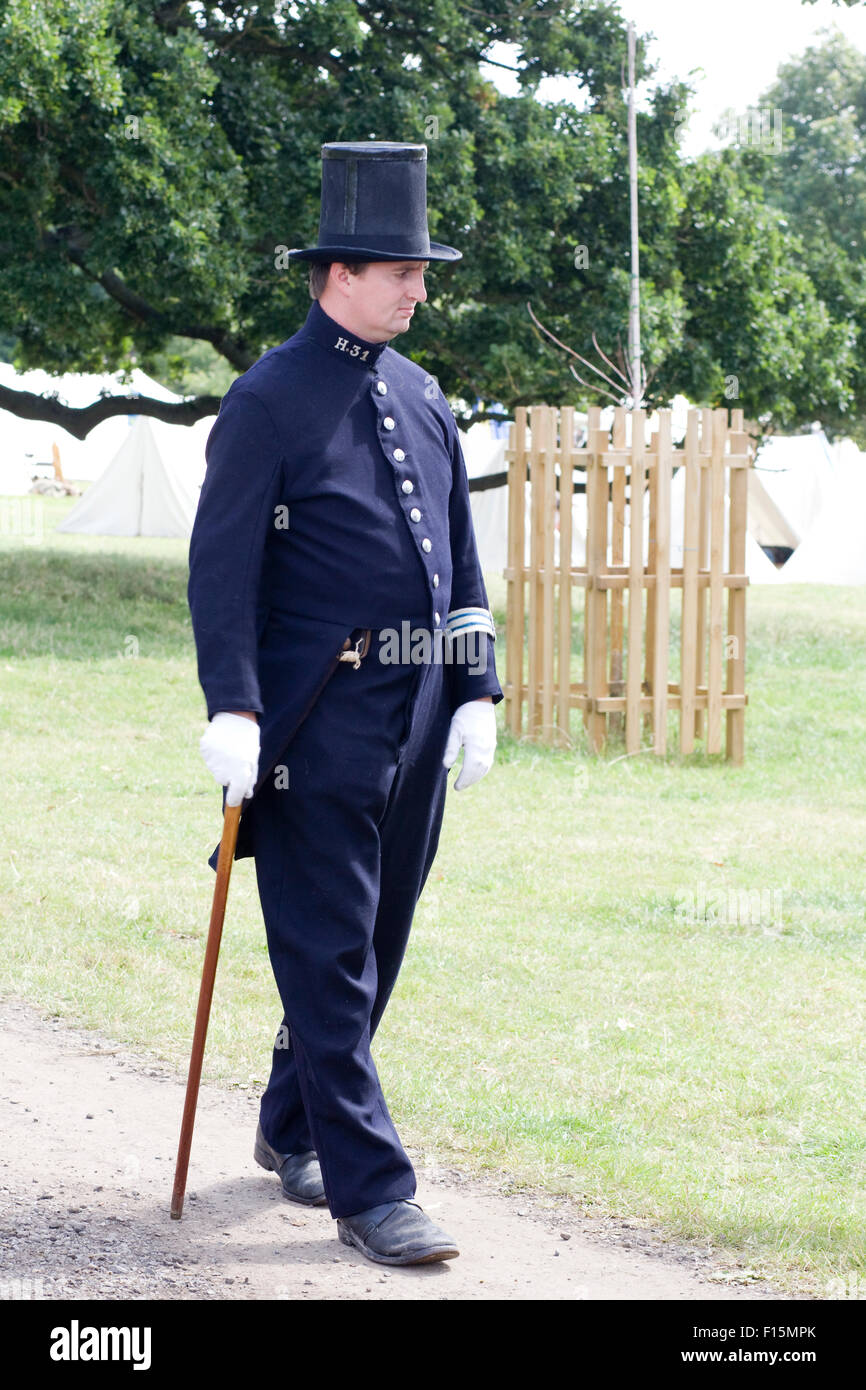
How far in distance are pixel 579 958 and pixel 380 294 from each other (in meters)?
2.91

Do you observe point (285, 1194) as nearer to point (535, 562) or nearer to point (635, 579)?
point (635, 579)

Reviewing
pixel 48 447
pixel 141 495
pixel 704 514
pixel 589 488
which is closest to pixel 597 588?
pixel 589 488

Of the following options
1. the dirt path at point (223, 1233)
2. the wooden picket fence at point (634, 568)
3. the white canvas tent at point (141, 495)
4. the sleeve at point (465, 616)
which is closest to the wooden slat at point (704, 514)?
the wooden picket fence at point (634, 568)

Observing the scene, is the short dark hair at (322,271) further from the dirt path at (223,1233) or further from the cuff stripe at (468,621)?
the dirt path at (223,1233)

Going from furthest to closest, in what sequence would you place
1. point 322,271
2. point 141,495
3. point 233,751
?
point 141,495 → point 322,271 → point 233,751

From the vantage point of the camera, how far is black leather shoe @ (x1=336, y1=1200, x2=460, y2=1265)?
325 cm

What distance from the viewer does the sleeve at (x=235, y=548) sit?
3.25 metres

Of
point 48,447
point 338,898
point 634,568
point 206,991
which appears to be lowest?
point 206,991

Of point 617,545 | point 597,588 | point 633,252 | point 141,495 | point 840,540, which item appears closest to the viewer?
point 597,588

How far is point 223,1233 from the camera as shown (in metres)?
3.44

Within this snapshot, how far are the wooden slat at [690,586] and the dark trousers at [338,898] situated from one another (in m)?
5.87

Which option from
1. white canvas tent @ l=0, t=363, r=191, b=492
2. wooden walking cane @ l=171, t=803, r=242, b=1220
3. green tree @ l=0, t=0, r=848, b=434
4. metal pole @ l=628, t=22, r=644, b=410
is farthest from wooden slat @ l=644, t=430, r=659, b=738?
white canvas tent @ l=0, t=363, r=191, b=492

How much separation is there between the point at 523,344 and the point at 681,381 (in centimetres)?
154
